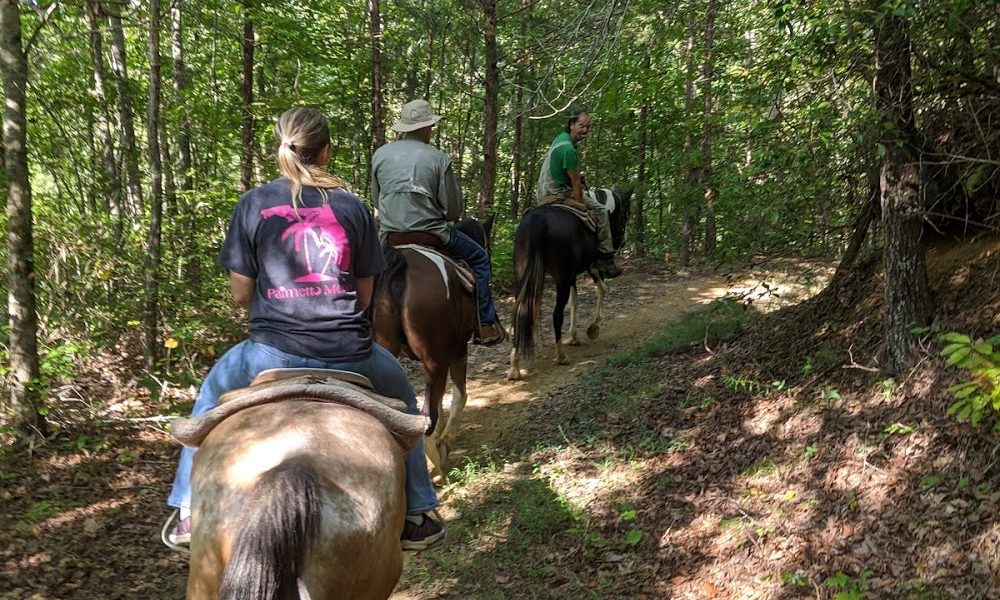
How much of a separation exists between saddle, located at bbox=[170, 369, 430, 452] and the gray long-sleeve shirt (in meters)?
2.85

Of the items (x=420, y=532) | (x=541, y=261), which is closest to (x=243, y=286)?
(x=420, y=532)

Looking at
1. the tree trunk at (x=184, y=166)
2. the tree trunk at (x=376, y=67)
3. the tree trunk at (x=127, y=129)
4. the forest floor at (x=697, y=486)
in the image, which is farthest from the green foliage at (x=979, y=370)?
the tree trunk at (x=376, y=67)

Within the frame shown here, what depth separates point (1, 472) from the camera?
5098 millimetres

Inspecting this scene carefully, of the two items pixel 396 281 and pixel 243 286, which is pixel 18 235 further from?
pixel 243 286

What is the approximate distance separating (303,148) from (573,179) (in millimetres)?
6321

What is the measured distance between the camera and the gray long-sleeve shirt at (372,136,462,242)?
5543mm

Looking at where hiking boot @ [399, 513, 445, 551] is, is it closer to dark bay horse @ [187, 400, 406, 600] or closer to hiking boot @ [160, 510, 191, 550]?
dark bay horse @ [187, 400, 406, 600]

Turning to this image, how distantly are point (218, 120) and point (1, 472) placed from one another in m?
6.31

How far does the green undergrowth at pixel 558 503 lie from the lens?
445 centimetres

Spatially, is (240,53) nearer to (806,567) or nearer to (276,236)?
(276,236)

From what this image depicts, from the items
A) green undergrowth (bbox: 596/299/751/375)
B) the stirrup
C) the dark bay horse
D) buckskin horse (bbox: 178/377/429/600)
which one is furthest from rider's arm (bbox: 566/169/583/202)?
the stirrup

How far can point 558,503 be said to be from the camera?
17.1 feet

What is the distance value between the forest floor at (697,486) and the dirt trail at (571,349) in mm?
278

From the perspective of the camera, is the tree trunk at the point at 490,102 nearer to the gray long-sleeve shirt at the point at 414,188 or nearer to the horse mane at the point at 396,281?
the gray long-sleeve shirt at the point at 414,188
